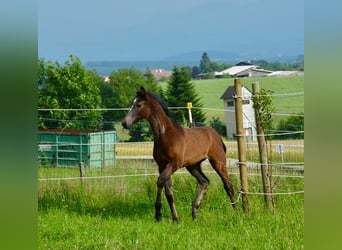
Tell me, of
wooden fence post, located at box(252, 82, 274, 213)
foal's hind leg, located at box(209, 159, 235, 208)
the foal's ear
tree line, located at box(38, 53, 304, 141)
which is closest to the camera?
the foal's ear

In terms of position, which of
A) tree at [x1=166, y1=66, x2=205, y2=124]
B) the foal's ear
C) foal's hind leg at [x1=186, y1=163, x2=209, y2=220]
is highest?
tree at [x1=166, y1=66, x2=205, y2=124]

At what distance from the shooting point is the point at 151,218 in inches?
263

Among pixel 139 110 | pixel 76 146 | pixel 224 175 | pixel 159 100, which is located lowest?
pixel 76 146

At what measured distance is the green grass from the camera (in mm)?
5008

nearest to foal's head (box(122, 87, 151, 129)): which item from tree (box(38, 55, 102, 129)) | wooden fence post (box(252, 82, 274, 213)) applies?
wooden fence post (box(252, 82, 274, 213))

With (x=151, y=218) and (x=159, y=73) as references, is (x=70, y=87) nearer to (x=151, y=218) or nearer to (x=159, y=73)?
(x=159, y=73)

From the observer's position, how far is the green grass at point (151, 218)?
501 cm

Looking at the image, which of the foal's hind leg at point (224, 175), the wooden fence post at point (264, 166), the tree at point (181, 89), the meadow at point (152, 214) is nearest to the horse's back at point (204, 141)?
the foal's hind leg at point (224, 175)

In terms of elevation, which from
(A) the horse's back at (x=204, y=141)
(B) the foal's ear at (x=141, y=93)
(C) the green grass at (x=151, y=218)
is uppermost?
(B) the foal's ear at (x=141, y=93)

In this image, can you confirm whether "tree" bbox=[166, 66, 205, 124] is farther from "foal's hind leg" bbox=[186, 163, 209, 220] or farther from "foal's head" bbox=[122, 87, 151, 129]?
"foal's head" bbox=[122, 87, 151, 129]

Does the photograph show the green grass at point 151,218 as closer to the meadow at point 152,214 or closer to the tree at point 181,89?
the meadow at point 152,214

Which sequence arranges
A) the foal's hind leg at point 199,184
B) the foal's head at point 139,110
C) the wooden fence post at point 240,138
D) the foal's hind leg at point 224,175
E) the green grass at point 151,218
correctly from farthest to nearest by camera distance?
1. the foal's hind leg at point 224,175
2. the wooden fence post at point 240,138
3. the foal's hind leg at point 199,184
4. the foal's head at point 139,110
5. the green grass at point 151,218

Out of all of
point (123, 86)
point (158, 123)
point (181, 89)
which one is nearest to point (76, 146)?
point (158, 123)
